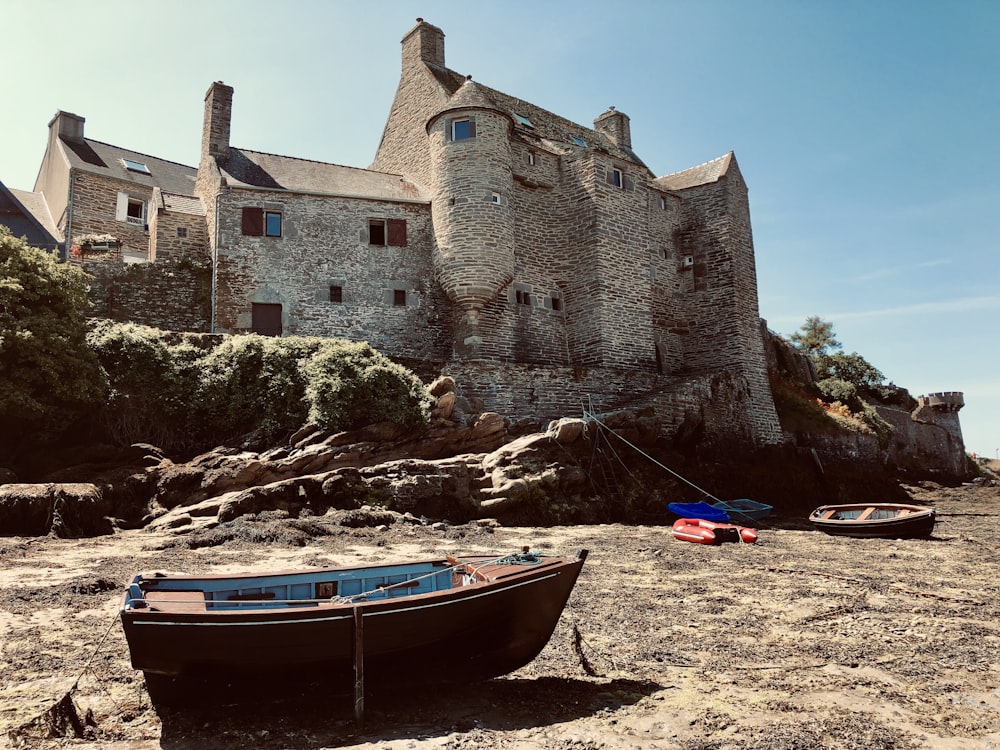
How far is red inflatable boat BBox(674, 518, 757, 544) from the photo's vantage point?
16.7 m

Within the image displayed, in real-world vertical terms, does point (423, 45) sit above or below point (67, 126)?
above

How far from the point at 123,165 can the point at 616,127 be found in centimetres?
2403

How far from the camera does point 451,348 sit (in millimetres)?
26234

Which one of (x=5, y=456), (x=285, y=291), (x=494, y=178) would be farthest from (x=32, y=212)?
(x=494, y=178)

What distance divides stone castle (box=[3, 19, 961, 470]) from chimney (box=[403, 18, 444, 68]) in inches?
3.4

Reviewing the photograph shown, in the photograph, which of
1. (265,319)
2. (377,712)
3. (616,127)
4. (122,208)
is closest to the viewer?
(377,712)

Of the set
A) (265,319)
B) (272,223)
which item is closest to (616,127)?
(272,223)

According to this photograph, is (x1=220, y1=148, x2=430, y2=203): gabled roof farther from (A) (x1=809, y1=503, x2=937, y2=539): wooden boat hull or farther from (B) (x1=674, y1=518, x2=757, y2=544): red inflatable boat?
(A) (x1=809, y1=503, x2=937, y2=539): wooden boat hull

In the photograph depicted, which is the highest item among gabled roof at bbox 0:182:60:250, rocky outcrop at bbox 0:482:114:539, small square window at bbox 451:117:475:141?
small square window at bbox 451:117:475:141

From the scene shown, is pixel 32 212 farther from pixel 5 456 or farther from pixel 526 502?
pixel 526 502

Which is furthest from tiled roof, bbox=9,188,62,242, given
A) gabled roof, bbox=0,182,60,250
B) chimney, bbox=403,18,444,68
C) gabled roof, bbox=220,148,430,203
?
chimney, bbox=403,18,444,68

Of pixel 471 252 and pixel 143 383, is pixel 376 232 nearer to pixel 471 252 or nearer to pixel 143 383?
pixel 471 252

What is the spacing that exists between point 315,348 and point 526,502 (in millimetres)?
7647

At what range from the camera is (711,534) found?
16672 mm
